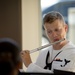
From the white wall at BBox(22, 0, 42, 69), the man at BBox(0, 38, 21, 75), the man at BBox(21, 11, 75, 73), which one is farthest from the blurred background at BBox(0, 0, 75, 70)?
the man at BBox(0, 38, 21, 75)

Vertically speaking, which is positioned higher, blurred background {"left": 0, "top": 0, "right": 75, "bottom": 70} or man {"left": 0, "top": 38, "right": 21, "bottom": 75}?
blurred background {"left": 0, "top": 0, "right": 75, "bottom": 70}

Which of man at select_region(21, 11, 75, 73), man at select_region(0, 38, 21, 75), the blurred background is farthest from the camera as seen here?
the blurred background

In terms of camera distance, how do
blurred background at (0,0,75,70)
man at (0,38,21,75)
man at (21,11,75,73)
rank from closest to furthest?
man at (0,38,21,75) < man at (21,11,75,73) < blurred background at (0,0,75,70)

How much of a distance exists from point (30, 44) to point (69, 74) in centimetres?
142

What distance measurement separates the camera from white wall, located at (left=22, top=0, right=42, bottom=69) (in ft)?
6.56

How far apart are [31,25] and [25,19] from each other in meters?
0.10

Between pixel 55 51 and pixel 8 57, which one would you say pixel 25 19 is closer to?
pixel 55 51

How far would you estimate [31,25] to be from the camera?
2.04 meters

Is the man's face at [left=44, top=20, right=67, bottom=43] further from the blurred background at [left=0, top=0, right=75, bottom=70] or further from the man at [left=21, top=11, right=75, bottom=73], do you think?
the blurred background at [left=0, top=0, right=75, bottom=70]

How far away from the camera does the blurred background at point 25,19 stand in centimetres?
198

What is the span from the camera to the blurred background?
1984 millimetres

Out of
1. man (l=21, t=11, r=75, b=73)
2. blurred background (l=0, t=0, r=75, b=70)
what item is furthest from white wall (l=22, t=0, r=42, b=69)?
man (l=21, t=11, r=75, b=73)

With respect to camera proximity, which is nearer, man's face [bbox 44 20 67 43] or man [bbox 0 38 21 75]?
man [bbox 0 38 21 75]

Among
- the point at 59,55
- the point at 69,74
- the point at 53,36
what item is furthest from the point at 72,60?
the point at 69,74
